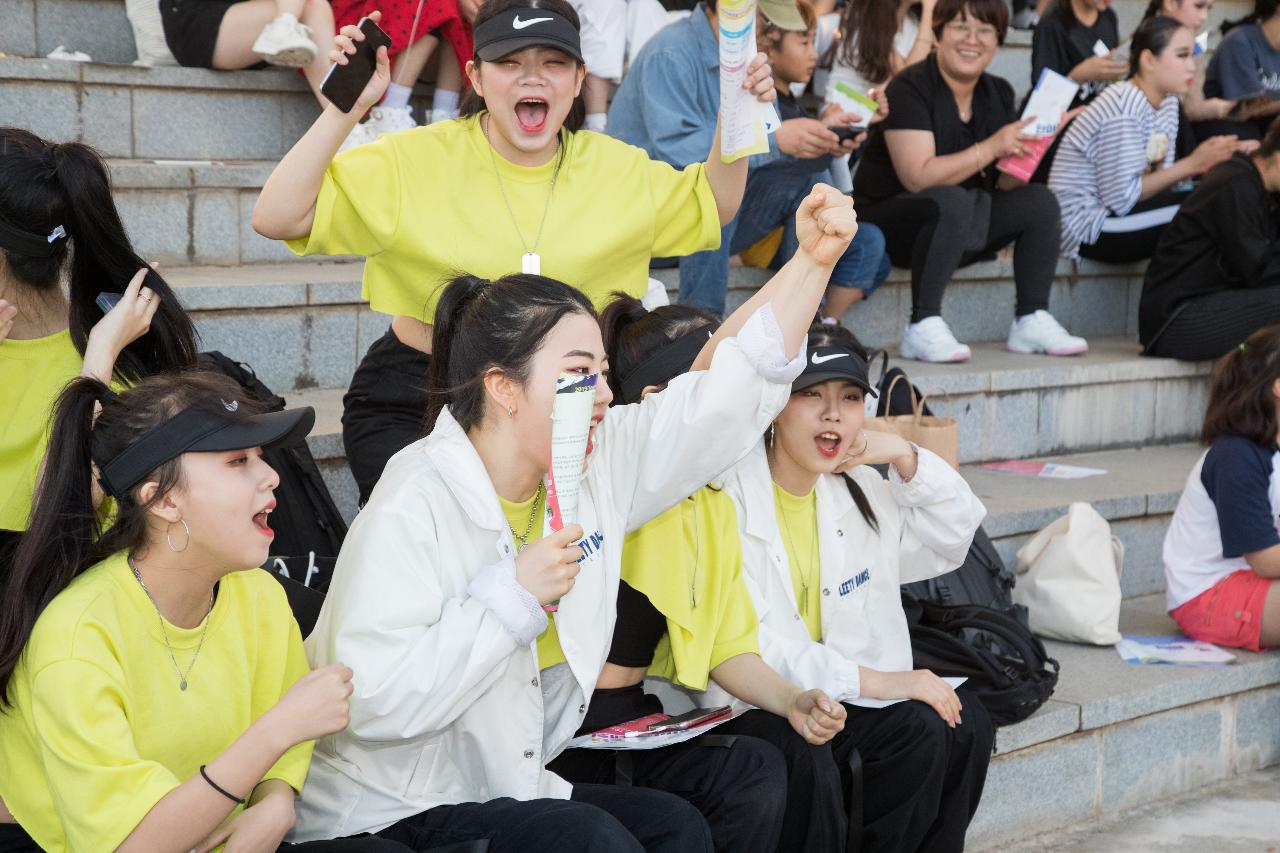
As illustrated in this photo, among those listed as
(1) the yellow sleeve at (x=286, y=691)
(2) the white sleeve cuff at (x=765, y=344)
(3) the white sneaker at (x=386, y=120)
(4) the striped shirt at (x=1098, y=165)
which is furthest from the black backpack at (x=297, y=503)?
(4) the striped shirt at (x=1098, y=165)

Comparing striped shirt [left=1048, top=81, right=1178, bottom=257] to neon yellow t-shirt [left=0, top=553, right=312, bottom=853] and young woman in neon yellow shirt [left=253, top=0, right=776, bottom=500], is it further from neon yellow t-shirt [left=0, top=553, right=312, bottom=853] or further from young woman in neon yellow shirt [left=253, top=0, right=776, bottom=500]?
neon yellow t-shirt [left=0, top=553, right=312, bottom=853]

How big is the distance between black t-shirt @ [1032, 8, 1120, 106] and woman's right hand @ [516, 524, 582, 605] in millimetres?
5583

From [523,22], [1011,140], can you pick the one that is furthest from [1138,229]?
[523,22]

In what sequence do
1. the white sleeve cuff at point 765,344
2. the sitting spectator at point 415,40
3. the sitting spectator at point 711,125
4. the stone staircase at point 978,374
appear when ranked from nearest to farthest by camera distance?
the white sleeve cuff at point 765,344
the stone staircase at point 978,374
the sitting spectator at point 711,125
the sitting spectator at point 415,40

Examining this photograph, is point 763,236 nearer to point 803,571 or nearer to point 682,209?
point 682,209

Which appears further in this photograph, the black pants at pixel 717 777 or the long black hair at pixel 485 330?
the black pants at pixel 717 777

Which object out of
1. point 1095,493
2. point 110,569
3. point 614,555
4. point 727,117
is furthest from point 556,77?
point 1095,493

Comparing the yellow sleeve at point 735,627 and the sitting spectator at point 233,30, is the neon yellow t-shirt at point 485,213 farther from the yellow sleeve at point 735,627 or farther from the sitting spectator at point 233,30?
the sitting spectator at point 233,30

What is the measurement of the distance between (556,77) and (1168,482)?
125 inches

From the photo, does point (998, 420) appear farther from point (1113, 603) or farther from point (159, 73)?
point (159, 73)

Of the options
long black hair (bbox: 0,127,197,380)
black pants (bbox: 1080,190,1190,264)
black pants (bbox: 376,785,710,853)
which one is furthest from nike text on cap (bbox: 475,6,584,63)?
black pants (bbox: 1080,190,1190,264)

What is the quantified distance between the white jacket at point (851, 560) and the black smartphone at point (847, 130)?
189 cm

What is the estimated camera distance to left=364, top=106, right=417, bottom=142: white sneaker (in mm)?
5434

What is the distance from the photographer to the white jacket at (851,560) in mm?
3279
